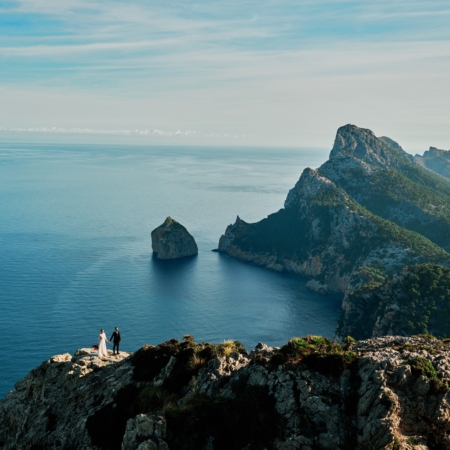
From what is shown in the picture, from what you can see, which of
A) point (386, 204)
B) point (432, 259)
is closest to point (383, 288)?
point (432, 259)

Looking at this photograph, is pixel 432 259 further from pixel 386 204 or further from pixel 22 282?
pixel 22 282

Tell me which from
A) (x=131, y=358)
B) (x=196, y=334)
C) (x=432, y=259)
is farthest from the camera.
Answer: (x=432, y=259)

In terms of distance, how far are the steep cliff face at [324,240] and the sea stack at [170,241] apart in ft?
54.3

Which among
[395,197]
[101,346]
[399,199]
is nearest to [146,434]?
[101,346]

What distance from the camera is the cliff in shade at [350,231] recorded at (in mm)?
134625

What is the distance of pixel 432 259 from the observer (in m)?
124

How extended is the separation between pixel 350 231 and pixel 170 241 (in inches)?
2355

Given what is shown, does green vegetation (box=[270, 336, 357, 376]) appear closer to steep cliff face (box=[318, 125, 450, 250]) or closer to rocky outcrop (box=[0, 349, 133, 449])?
rocky outcrop (box=[0, 349, 133, 449])

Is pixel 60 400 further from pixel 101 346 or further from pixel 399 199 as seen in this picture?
pixel 399 199

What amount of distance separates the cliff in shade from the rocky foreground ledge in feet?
284

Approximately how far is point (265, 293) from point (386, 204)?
227 feet

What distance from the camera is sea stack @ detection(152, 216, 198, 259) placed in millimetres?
163750

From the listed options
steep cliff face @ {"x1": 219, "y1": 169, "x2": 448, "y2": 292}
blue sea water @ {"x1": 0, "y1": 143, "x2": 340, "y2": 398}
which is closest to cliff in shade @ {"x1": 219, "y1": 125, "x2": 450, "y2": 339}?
steep cliff face @ {"x1": 219, "y1": 169, "x2": 448, "y2": 292}

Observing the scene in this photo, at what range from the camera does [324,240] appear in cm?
16038
